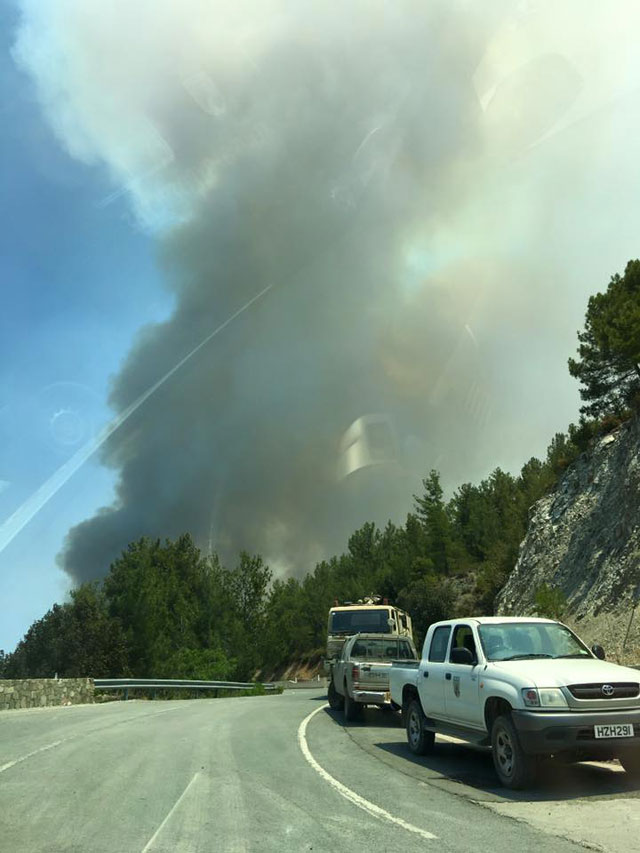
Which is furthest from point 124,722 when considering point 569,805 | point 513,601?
point 513,601

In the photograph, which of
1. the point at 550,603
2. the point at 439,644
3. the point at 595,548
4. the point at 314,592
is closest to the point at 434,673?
the point at 439,644

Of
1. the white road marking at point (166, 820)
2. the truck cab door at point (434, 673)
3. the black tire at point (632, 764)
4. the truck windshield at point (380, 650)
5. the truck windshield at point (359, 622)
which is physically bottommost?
the black tire at point (632, 764)

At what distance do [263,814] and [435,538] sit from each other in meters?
99.9

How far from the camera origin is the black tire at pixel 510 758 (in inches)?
330

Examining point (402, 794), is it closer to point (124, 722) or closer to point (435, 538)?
point (124, 722)

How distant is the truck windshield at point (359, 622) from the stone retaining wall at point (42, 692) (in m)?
9.17

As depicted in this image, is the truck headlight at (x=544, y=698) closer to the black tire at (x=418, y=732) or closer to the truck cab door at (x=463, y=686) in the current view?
the truck cab door at (x=463, y=686)

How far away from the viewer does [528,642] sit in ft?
32.6

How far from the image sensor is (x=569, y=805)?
772cm

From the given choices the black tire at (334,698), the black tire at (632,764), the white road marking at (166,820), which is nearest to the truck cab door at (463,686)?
the black tire at (632,764)

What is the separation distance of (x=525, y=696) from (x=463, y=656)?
1.39m

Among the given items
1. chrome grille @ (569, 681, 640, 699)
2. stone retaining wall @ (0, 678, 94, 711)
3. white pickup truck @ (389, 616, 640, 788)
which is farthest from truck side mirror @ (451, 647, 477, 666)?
stone retaining wall @ (0, 678, 94, 711)

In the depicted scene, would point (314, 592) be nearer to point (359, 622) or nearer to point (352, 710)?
point (359, 622)

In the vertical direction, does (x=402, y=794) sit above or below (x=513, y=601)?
below
